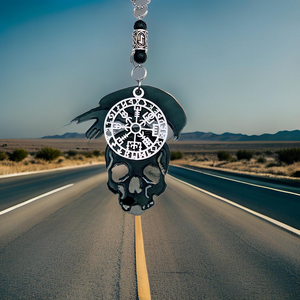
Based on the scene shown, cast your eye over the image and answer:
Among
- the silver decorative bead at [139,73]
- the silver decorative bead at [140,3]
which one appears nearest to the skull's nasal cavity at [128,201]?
the silver decorative bead at [139,73]

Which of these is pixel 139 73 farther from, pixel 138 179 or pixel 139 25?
pixel 138 179

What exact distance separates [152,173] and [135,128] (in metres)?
0.29

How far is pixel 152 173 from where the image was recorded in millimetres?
1646

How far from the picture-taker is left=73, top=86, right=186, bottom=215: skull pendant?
157cm

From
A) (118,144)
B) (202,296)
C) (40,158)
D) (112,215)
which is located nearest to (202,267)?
(202,296)

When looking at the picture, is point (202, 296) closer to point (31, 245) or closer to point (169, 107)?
point (169, 107)

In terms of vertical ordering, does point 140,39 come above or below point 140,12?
below

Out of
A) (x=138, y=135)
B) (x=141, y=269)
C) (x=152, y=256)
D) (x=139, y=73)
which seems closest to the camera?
(x=138, y=135)

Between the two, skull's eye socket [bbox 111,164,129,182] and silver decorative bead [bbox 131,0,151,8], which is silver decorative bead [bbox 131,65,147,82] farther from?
skull's eye socket [bbox 111,164,129,182]

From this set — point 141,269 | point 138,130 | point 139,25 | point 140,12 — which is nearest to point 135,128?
point 138,130

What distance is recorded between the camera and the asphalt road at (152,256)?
2633 mm

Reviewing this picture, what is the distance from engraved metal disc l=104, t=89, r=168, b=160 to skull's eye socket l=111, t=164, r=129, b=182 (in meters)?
0.11

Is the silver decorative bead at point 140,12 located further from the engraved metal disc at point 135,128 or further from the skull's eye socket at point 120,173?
the skull's eye socket at point 120,173

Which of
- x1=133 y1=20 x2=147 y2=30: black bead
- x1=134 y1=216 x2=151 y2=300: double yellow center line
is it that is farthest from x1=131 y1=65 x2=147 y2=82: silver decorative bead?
x1=134 y1=216 x2=151 y2=300: double yellow center line
